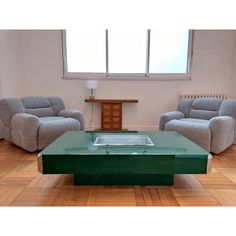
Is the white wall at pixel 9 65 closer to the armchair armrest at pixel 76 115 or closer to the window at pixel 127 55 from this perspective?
the window at pixel 127 55

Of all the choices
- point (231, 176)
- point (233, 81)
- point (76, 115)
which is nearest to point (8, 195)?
point (76, 115)

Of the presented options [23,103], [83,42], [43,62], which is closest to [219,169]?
[23,103]

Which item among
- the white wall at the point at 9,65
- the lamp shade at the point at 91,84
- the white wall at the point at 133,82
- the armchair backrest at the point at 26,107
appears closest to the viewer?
the armchair backrest at the point at 26,107

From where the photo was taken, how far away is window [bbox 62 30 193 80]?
360cm

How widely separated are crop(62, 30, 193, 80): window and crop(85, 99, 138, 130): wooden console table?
44 cm

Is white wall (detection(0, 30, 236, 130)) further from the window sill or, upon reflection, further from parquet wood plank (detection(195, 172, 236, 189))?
parquet wood plank (detection(195, 172, 236, 189))

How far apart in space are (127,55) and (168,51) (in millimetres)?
718

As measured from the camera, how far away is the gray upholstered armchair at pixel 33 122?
2.42 meters

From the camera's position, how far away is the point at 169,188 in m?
1.67

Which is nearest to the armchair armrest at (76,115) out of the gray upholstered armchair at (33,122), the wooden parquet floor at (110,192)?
the gray upholstered armchair at (33,122)

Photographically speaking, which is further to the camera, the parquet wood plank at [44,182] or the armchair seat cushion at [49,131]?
the armchair seat cushion at [49,131]

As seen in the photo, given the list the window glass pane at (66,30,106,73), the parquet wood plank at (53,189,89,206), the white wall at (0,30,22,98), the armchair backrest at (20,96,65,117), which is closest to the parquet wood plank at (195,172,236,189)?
the parquet wood plank at (53,189,89,206)

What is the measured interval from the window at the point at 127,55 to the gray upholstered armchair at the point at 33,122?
89cm

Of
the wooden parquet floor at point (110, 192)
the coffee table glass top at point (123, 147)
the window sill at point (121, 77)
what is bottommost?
the wooden parquet floor at point (110, 192)
